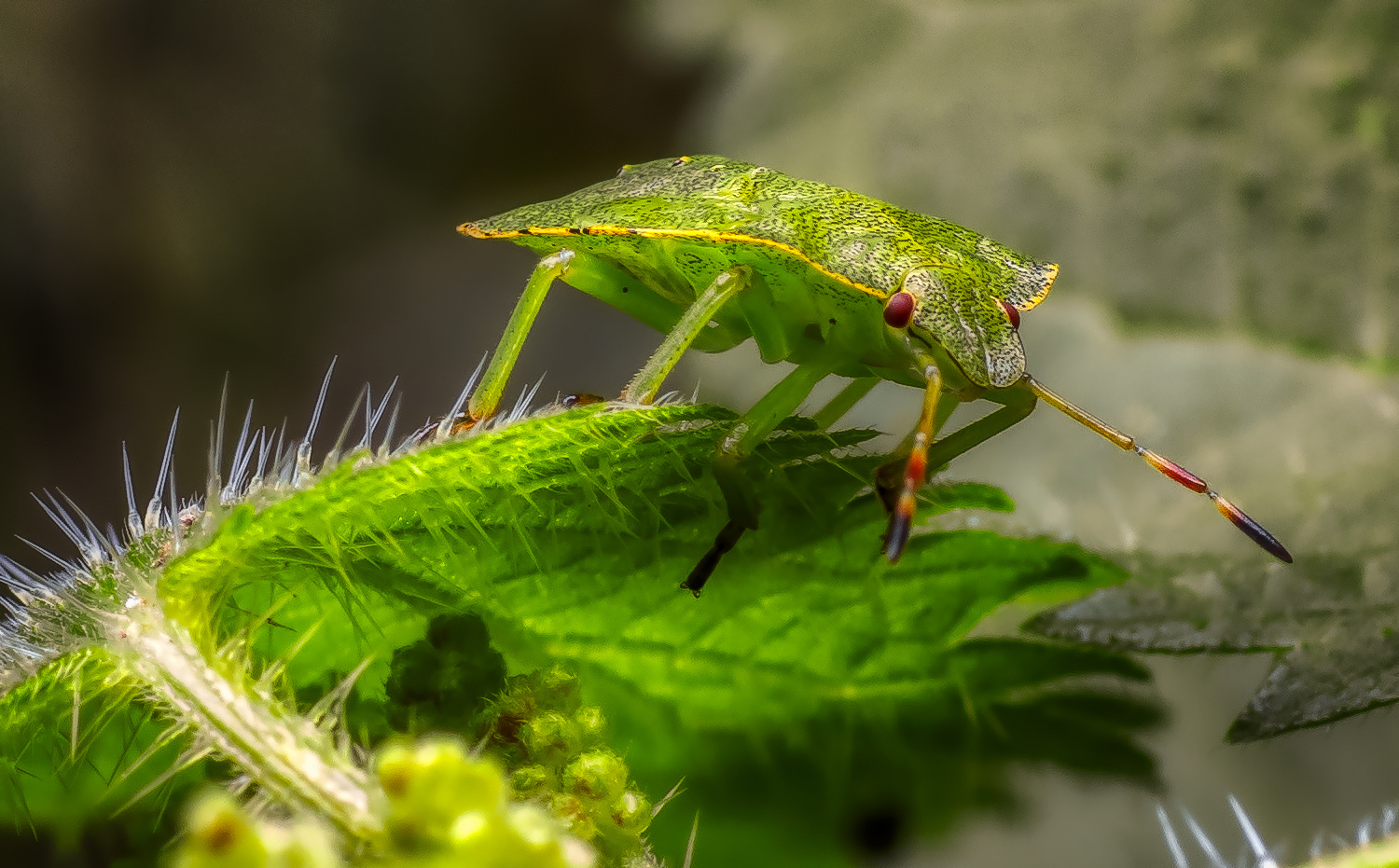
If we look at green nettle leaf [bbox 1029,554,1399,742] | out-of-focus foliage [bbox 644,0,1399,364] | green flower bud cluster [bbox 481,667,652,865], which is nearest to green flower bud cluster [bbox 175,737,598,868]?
green flower bud cluster [bbox 481,667,652,865]

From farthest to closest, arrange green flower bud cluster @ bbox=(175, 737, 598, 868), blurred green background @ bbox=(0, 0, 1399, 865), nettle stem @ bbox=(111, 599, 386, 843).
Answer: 1. blurred green background @ bbox=(0, 0, 1399, 865)
2. nettle stem @ bbox=(111, 599, 386, 843)
3. green flower bud cluster @ bbox=(175, 737, 598, 868)

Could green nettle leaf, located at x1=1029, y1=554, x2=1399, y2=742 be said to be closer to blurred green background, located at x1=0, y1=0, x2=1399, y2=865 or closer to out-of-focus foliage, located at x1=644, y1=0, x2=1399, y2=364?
blurred green background, located at x1=0, y1=0, x2=1399, y2=865

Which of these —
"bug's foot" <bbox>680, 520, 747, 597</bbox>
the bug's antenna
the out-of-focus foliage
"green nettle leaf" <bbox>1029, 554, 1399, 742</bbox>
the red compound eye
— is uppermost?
the out-of-focus foliage

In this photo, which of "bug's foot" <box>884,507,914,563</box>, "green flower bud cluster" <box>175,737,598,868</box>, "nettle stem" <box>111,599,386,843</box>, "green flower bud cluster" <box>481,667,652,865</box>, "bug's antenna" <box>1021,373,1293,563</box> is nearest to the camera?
"green flower bud cluster" <box>175,737,598,868</box>

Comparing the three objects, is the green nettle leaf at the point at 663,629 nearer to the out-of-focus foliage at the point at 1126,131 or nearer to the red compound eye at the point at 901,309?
the red compound eye at the point at 901,309

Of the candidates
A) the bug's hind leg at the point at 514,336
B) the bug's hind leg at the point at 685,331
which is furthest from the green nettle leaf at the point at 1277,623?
the bug's hind leg at the point at 514,336

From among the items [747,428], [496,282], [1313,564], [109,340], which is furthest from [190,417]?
[1313,564]
